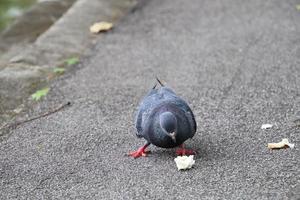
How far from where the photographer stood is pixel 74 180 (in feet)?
15.7

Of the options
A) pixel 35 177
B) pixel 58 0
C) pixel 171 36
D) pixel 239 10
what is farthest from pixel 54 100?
pixel 58 0

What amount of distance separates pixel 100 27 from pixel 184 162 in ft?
13.8

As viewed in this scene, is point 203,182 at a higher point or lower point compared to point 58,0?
higher

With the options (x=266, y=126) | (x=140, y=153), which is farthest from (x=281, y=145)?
(x=140, y=153)

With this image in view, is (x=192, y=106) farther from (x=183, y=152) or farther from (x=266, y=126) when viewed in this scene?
(x=183, y=152)

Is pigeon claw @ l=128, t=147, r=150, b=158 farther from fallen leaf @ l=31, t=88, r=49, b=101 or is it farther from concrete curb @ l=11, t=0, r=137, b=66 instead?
concrete curb @ l=11, t=0, r=137, b=66

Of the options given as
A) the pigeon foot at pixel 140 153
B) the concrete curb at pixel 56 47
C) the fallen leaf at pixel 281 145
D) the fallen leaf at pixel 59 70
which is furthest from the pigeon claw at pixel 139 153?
the fallen leaf at pixel 59 70

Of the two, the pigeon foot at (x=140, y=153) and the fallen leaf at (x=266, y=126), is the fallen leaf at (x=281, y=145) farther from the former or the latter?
the pigeon foot at (x=140, y=153)

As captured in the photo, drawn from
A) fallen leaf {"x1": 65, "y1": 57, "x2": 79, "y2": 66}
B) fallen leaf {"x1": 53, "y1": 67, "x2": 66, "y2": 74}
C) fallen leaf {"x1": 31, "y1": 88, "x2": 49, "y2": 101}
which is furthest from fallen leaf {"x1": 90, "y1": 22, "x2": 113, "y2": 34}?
fallen leaf {"x1": 31, "y1": 88, "x2": 49, "y2": 101}

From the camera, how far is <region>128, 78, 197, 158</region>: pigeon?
461 centimetres

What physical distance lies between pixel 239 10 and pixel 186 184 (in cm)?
510

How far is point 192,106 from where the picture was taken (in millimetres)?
6078

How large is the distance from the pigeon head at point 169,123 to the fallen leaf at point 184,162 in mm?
247

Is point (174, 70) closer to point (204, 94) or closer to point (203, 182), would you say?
point (204, 94)
